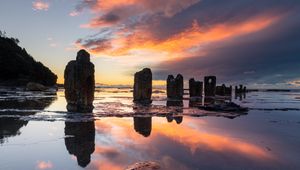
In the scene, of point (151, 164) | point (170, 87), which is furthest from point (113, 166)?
point (170, 87)

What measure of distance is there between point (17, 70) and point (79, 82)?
85.6 metres

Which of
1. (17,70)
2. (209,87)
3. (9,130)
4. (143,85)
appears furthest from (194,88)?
(17,70)

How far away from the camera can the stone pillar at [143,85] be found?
108ft

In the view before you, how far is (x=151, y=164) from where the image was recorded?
657 centimetres

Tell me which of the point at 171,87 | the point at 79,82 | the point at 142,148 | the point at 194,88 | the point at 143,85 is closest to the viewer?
the point at 142,148

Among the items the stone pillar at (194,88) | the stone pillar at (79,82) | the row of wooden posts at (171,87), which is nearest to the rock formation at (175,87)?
the row of wooden posts at (171,87)

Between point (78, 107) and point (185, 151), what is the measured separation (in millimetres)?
13920

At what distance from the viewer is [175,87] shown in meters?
47.1

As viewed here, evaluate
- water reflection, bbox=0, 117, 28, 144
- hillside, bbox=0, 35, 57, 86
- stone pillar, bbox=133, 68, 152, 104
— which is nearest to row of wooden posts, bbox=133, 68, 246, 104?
stone pillar, bbox=133, 68, 152, 104

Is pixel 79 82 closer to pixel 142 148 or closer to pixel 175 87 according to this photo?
pixel 142 148

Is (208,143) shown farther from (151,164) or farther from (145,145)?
(151,164)

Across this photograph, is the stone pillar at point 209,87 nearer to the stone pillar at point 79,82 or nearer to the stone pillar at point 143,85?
the stone pillar at point 143,85

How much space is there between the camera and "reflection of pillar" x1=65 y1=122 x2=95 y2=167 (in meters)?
7.30

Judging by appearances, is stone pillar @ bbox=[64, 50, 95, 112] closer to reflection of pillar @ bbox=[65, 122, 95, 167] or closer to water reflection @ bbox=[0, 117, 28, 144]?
water reflection @ bbox=[0, 117, 28, 144]
